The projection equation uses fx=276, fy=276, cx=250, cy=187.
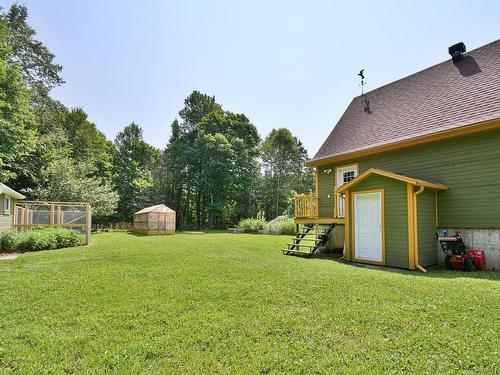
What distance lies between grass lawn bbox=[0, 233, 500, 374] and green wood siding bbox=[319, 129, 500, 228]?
1.87 m

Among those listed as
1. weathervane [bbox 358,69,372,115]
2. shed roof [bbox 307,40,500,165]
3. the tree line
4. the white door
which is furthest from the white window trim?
the tree line

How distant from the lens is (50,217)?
461 inches

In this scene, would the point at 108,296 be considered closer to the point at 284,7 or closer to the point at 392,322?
the point at 392,322

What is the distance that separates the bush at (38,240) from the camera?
31.6ft

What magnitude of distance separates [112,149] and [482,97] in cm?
3465

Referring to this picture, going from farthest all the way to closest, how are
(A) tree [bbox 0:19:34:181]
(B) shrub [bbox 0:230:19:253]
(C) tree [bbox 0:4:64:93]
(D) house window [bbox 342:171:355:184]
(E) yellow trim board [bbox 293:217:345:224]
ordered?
(C) tree [bbox 0:4:64:93] < (A) tree [bbox 0:19:34:181] < (D) house window [bbox 342:171:355:184] < (B) shrub [bbox 0:230:19:253] < (E) yellow trim board [bbox 293:217:345:224]

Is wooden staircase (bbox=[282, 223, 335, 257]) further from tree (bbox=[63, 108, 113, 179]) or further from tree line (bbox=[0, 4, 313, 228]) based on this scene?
tree (bbox=[63, 108, 113, 179])

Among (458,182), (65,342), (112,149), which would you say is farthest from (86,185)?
(458,182)

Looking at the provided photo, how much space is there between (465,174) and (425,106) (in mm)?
2975

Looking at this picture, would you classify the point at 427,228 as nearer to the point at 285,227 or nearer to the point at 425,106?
the point at 425,106

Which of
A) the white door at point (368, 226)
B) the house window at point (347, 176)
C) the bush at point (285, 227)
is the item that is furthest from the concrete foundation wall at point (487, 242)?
the bush at point (285, 227)

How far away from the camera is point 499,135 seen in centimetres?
676

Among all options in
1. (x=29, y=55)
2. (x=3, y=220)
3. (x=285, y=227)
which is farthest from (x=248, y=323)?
(x=29, y=55)

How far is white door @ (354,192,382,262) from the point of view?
7.64 meters
